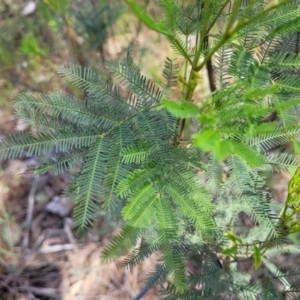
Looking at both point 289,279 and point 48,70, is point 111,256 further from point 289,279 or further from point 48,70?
point 48,70

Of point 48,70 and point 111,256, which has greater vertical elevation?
point 111,256

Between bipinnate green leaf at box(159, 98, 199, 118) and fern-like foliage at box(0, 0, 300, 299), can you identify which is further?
fern-like foliage at box(0, 0, 300, 299)

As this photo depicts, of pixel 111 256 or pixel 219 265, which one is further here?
pixel 219 265

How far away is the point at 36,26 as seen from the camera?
273cm

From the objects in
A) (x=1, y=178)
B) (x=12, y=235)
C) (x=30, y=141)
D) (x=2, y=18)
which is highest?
(x=30, y=141)

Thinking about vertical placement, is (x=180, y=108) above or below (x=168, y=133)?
above

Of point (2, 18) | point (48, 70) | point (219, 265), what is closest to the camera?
point (219, 265)

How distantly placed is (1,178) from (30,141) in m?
1.54

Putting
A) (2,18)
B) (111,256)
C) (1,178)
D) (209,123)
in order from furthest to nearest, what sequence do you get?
(2,18) < (1,178) < (111,256) < (209,123)

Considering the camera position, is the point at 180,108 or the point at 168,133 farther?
the point at 168,133

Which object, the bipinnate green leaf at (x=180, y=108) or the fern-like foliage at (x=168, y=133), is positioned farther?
the fern-like foliage at (x=168, y=133)

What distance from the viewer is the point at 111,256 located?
91 cm

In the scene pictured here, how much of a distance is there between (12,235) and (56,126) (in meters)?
1.43

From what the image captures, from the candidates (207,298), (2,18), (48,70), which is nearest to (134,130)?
(207,298)
